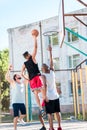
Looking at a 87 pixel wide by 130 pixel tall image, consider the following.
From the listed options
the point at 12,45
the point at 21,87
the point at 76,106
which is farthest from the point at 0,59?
the point at 21,87

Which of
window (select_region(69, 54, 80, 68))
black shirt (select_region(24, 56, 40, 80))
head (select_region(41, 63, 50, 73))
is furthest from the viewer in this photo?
window (select_region(69, 54, 80, 68))

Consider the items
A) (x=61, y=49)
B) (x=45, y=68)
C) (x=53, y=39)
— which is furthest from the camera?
(x=53, y=39)

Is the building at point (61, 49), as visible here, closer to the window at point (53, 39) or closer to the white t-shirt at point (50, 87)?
the window at point (53, 39)

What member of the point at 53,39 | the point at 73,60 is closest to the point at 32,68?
the point at 73,60

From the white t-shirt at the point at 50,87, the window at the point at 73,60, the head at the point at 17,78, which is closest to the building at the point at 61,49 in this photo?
the window at the point at 73,60

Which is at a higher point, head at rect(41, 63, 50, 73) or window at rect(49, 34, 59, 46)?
window at rect(49, 34, 59, 46)

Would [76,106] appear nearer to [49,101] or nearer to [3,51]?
[49,101]

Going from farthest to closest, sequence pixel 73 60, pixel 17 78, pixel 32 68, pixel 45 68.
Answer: pixel 73 60, pixel 17 78, pixel 45 68, pixel 32 68

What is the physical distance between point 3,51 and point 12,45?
35.2 ft

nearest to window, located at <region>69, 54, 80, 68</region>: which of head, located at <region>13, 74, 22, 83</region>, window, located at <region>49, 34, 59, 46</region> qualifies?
window, located at <region>49, 34, 59, 46</region>

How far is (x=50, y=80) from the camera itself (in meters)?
9.12

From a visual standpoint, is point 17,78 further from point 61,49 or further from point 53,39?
point 53,39

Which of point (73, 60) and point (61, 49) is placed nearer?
point (73, 60)

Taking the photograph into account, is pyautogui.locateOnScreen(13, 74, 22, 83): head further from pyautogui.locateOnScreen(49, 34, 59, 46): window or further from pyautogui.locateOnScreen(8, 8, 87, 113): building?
pyautogui.locateOnScreen(49, 34, 59, 46): window
